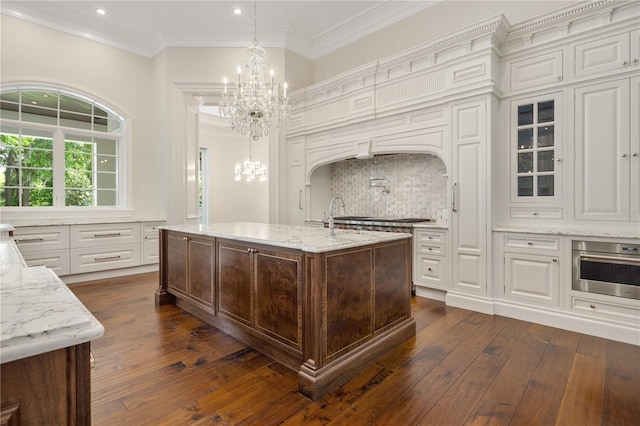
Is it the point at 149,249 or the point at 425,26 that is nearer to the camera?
the point at 425,26

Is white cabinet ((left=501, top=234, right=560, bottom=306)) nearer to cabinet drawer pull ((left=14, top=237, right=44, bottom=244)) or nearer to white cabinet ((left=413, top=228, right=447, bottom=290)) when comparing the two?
white cabinet ((left=413, top=228, right=447, bottom=290))

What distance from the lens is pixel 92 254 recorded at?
16.2ft

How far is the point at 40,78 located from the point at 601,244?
24.2ft

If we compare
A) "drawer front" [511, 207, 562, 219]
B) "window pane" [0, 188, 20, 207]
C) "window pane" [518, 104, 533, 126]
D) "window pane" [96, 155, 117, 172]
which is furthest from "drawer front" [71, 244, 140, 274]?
"window pane" [518, 104, 533, 126]

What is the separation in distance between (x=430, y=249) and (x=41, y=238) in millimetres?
5271

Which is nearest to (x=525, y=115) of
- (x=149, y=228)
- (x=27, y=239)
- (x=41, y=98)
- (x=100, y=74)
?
(x=149, y=228)

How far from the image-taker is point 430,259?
400cm

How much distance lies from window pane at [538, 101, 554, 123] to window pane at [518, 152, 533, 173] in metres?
0.37

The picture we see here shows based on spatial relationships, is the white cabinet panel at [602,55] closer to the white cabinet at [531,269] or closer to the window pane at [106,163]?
the white cabinet at [531,269]

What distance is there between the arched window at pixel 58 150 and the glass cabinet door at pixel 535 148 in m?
6.05

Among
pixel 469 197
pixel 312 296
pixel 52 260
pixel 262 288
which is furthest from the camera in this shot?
pixel 52 260

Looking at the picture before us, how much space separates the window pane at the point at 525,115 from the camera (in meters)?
3.49

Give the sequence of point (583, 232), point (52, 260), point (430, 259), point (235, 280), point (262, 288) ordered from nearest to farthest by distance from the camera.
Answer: point (262, 288), point (235, 280), point (583, 232), point (430, 259), point (52, 260)

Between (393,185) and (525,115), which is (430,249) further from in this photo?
(525,115)
